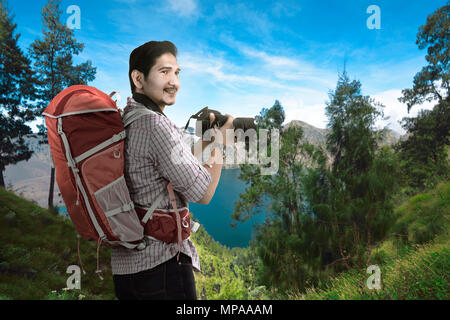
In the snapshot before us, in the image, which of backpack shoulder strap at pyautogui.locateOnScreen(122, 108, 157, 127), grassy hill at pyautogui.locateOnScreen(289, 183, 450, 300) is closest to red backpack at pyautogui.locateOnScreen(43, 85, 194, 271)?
backpack shoulder strap at pyautogui.locateOnScreen(122, 108, 157, 127)

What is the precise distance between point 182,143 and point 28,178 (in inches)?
287

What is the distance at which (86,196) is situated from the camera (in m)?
0.72

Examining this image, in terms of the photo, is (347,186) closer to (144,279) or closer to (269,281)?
(269,281)

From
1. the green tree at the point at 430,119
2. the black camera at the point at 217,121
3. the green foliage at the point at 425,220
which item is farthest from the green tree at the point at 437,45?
the black camera at the point at 217,121

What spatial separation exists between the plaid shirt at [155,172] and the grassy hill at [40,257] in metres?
2.69

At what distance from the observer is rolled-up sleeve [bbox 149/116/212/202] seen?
724mm

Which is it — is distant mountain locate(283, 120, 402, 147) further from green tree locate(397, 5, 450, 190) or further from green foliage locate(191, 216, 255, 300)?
green foliage locate(191, 216, 255, 300)

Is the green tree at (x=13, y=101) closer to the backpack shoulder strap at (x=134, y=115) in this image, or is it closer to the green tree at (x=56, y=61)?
the green tree at (x=56, y=61)

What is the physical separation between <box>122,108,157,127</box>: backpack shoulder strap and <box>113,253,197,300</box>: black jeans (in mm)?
511

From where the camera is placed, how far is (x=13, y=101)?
17.3ft

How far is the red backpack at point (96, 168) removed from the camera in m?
0.70

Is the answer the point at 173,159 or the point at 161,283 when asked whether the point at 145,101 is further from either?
the point at 161,283

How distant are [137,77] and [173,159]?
0.41 m
